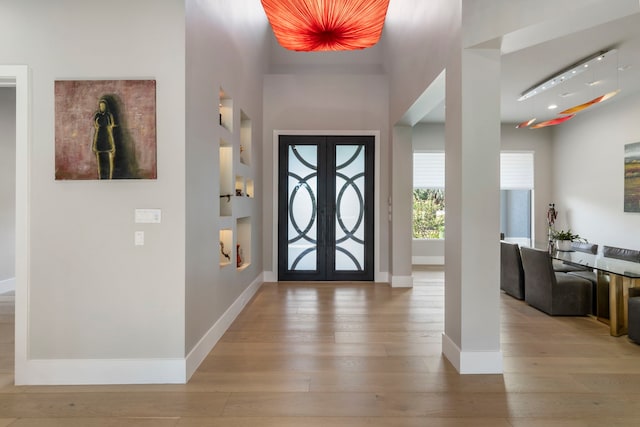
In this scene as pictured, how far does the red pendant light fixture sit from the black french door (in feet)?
6.99

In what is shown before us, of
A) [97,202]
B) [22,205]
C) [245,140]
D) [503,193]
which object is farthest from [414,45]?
[503,193]

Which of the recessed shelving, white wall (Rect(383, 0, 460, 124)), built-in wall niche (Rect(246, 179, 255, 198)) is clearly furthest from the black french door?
the recessed shelving

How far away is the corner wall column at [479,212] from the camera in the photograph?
269 cm

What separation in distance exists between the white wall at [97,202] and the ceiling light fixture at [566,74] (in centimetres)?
489

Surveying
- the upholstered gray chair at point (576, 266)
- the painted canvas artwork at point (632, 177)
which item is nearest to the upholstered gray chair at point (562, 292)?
the upholstered gray chair at point (576, 266)

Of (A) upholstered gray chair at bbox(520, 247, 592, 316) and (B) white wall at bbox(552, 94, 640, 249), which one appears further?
(B) white wall at bbox(552, 94, 640, 249)

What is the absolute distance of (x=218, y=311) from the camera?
135 inches

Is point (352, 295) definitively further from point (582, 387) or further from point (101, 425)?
point (101, 425)

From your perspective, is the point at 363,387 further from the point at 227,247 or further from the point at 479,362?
the point at 227,247

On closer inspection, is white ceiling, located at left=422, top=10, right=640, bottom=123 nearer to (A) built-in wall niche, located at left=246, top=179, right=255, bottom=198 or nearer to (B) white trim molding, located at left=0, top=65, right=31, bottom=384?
(A) built-in wall niche, located at left=246, top=179, right=255, bottom=198

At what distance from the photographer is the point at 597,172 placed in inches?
256

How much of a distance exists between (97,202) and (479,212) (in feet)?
9.53

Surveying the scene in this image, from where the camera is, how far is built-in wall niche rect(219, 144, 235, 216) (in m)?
3.96

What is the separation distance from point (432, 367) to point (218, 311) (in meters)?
2.04
